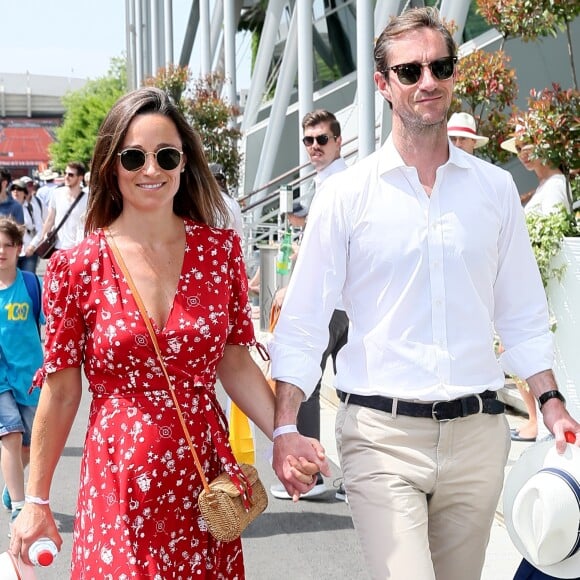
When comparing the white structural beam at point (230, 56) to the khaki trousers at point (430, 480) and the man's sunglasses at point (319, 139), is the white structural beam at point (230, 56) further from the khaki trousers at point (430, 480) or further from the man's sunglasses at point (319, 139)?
the khaki trousers at point (430, 480)

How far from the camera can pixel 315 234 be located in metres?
3.46

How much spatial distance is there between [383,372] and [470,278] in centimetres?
39

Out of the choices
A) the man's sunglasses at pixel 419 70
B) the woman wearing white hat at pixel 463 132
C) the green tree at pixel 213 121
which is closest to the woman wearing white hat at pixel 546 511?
the man's sunglasses at pixel 419 70

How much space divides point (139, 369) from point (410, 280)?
2.84 ft

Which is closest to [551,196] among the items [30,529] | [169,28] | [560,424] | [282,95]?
[560,424]

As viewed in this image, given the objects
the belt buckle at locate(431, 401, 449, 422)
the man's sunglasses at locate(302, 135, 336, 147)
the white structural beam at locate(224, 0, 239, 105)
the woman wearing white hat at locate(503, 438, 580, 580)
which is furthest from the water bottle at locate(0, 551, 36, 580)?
the white structural beam at locate(224, 0, 239, 105)

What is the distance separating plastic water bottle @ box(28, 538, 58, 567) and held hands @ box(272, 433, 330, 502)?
674 mm

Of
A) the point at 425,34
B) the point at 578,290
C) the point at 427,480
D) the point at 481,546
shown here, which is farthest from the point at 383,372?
the point at 578,290

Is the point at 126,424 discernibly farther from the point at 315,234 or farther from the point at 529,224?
the point at 529,224

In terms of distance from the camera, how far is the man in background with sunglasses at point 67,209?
43.1 ft

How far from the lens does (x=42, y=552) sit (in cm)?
306

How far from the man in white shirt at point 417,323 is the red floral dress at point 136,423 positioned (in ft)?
1.08

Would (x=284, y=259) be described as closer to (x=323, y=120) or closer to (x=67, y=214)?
(x=67, y=214)

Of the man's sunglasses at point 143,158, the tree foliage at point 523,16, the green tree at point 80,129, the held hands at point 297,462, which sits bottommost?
the green tree at point 80,129
